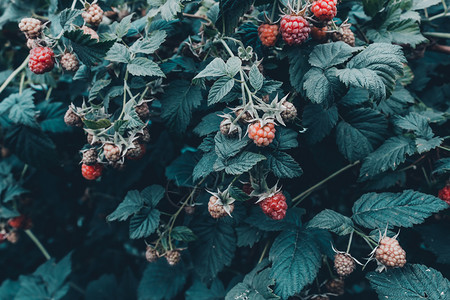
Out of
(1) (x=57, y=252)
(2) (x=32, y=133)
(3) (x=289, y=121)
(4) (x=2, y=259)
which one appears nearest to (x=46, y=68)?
(2) (x=32, y=133)

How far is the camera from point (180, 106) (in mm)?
1202

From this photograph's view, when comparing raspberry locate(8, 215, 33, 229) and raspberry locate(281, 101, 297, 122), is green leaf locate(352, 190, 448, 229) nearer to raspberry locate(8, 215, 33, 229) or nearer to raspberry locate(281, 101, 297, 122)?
raspberry locate(281, 101, 297, 122)

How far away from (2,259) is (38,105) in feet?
3.87

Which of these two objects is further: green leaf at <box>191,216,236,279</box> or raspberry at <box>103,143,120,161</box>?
green leaf at <box>191,216,236,279</box>

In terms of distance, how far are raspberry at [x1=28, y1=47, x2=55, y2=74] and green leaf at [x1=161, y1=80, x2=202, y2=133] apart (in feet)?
1.22

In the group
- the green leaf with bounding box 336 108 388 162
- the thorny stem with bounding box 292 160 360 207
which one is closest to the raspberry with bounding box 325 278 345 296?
the thorny stem with bounding box 292 160 360 207

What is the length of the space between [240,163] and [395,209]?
501mm

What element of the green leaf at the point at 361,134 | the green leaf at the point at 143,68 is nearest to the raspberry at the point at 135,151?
the green leaf at the point at 143,68

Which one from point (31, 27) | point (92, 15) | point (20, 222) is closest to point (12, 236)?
point (20, 222)

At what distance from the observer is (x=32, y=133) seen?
4.73 feet

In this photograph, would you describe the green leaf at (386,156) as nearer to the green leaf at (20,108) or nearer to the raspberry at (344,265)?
the raspberry at (344,265)

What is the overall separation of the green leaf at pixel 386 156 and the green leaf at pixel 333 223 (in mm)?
181

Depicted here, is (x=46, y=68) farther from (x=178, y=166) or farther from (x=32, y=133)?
(x=178, y=166)

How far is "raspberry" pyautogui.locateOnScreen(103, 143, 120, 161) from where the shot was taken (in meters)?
1.02
